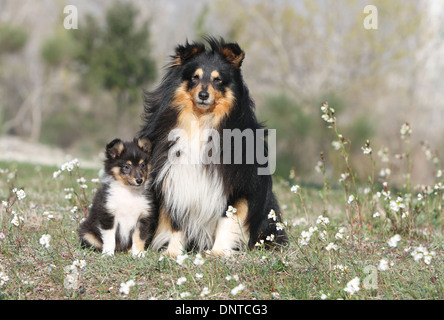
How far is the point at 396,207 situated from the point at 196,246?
1901mm

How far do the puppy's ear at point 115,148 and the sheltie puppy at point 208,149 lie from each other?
30 centimetres

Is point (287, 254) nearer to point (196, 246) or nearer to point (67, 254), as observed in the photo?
point (196, 246)

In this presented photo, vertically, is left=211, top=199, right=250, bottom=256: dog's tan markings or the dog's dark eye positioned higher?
the dog's dark eye

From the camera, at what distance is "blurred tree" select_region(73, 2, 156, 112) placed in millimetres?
20719

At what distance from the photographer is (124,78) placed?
2081 cm

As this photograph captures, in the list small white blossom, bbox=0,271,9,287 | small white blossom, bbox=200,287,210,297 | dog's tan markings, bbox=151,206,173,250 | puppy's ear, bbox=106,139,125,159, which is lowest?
small white blossom, bbox=200,287,210,297

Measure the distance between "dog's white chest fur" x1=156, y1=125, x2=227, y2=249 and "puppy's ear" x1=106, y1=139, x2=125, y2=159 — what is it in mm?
428

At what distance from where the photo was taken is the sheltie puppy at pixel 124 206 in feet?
14.5

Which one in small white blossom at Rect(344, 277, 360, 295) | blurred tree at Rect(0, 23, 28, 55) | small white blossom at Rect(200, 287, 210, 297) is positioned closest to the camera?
small white blossom at Rect(344, 277, 360, 295)

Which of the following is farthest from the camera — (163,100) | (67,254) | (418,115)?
(418,115)

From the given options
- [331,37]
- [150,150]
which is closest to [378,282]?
[150,150]

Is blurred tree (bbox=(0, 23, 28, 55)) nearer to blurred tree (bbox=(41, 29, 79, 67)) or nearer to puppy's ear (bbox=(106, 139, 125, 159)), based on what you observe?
blurred tree (bbox=(41, 29, 79, 67))

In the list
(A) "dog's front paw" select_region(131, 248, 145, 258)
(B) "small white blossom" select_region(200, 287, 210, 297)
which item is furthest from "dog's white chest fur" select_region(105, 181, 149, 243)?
(B) "small white blossom" select_region(200, 287, 210, 297)

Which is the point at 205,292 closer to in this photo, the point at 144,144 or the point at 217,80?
the point at 144,144
